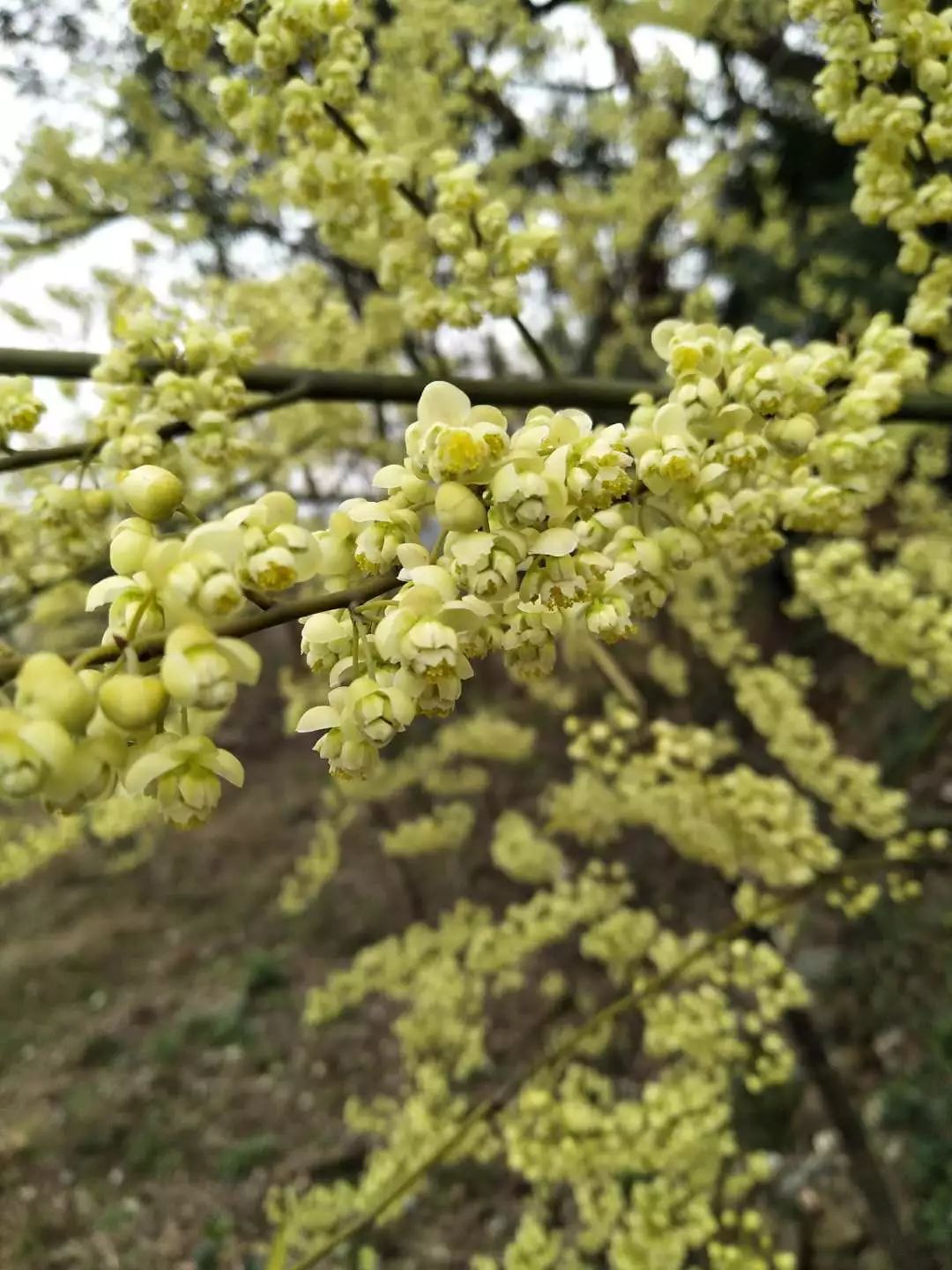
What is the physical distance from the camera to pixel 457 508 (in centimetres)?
87

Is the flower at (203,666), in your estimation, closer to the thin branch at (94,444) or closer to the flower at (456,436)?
the flower at (456,436)

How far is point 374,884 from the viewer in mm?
9641

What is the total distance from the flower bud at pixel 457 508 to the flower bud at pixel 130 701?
1.03 feet

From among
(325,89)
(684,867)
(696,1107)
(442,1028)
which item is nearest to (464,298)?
(325,89)

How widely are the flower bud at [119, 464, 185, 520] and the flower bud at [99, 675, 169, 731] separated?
0.85ft

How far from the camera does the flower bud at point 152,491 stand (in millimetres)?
922

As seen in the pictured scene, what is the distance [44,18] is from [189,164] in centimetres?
125

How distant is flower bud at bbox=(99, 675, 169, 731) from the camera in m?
0.73

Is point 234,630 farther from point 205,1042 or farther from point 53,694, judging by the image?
point 205,1042

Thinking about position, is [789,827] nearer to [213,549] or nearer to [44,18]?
[213,549]

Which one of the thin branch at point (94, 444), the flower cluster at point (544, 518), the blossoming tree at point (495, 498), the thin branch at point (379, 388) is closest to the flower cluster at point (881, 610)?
the blossoming tree at point (495, 498)

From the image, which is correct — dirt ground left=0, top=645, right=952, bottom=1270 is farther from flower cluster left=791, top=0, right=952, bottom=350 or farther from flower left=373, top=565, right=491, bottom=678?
flower cluster left=791, top=0, right=952, bottom=350

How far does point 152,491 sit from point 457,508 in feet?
1.05

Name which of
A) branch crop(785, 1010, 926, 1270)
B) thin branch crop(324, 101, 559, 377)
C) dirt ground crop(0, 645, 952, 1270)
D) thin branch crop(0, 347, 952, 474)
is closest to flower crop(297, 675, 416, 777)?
thin branch crop(0, 347, 952, 474)
